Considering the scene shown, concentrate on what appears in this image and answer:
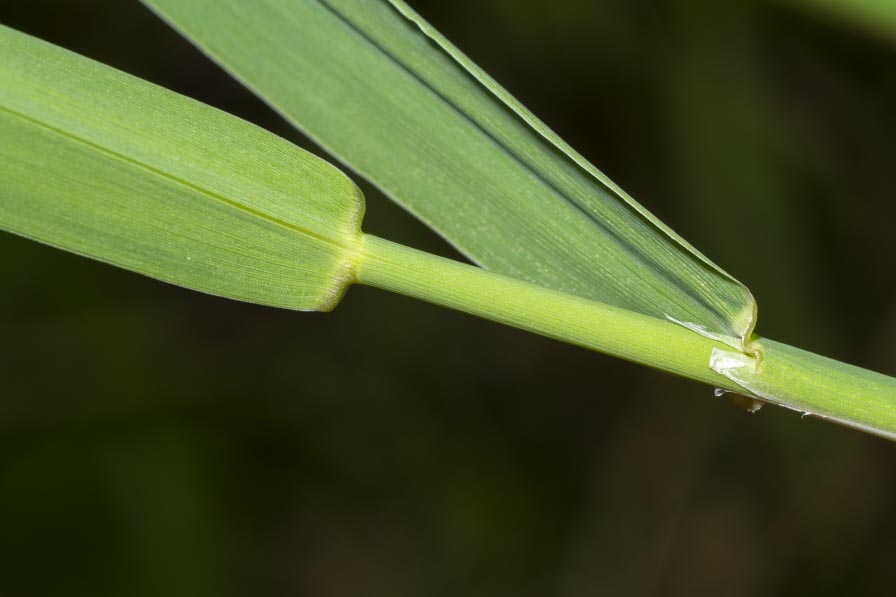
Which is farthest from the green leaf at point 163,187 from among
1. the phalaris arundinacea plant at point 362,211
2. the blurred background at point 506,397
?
the blurred background at point 506,397

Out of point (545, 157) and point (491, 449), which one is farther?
point (491, 449)

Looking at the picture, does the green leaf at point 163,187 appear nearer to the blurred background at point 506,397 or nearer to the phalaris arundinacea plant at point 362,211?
the phalaris arundinacea plant at point 362,211

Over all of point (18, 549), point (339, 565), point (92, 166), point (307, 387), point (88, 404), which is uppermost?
point (92, 166)

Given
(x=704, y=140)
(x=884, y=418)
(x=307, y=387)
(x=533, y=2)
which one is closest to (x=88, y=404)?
(x=307, y=387)

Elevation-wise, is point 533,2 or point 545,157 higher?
point 533,2

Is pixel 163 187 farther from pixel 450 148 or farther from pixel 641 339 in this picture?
pixel 641 339

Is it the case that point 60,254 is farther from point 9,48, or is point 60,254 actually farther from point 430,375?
point 9,48

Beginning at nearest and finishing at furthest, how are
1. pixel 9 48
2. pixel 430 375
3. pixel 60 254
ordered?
pixel 9 48, pixel 60 254, pixel 430 375

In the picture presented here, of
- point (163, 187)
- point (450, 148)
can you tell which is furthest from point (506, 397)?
point (163, 187)
